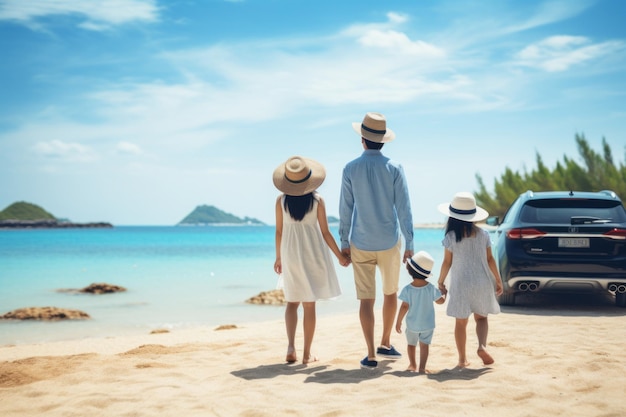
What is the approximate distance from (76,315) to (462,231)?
30.7 ft

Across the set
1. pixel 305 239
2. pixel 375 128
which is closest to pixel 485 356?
pixel 305 239

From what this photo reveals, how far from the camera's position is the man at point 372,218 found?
587 centimetres

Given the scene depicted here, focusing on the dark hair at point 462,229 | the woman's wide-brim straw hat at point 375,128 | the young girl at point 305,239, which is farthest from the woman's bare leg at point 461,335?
the woman's wide-brim straw hat at point 375,128

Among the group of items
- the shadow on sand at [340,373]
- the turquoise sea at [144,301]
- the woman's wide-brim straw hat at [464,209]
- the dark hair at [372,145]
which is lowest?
the turquoise sea at [144,301]

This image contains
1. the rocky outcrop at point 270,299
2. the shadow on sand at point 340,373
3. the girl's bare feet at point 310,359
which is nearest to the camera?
the shadow on sand at point 340,373

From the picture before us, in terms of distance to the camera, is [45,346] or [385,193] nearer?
[385,193]

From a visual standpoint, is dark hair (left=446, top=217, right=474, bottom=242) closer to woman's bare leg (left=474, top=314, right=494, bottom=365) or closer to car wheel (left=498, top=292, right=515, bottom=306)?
woman's bare leg (left=474, top=314, right=494, bottom=365)

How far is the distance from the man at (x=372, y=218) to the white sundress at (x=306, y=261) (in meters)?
0.25

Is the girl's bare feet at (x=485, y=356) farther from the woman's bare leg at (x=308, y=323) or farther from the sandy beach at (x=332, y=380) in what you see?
the woman's bare leg at (x=308, y=323)

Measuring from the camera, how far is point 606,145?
5244 cm

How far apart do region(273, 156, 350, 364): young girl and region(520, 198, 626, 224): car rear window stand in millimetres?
4570

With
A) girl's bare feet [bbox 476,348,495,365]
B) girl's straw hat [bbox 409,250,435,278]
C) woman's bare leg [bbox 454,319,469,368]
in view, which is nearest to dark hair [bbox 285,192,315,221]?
girl's straw hat [bbox 409,250,435,278]

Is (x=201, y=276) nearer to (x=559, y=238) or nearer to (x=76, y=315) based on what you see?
(x=76, y=315)

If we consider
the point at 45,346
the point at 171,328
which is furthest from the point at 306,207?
the point at 171,328
